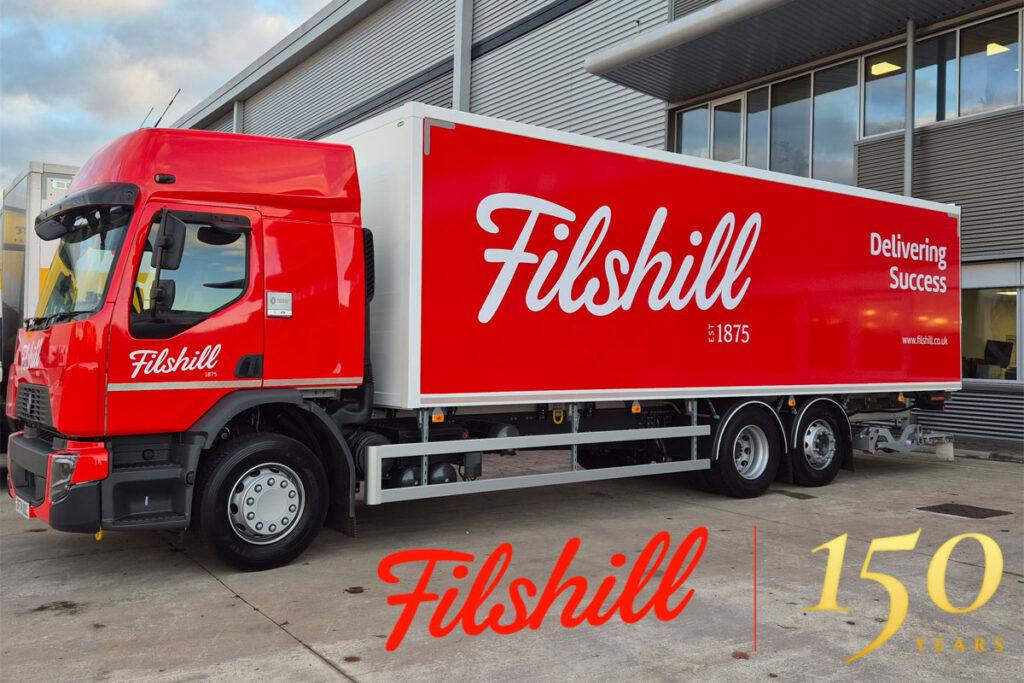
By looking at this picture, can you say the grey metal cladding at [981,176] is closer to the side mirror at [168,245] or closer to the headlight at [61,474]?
the side mirror at [168,245]

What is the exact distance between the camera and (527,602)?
5379 mm

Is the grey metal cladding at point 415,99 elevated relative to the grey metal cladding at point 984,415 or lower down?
elevated

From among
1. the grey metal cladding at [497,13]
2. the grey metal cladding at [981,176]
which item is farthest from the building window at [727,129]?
the grey metal cladding at [497,13]

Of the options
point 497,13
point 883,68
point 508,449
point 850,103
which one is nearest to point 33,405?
point 508,449

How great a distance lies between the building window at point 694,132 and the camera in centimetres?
1752

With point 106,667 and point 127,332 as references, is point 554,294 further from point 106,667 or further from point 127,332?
point 106,667

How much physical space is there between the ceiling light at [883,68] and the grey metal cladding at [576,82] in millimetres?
3997

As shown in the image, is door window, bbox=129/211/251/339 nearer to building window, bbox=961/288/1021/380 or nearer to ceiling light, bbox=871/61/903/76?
building window, bbox=961/288/1021/380

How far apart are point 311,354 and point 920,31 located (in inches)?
491

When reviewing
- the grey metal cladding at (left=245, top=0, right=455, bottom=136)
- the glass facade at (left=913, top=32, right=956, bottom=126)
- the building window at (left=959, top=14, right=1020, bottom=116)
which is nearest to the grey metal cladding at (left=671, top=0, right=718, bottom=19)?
the glass facade at (left=913, top=32, right=956, bottom=126)

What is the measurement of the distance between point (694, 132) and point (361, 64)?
12.9m

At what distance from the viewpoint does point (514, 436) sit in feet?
23.9

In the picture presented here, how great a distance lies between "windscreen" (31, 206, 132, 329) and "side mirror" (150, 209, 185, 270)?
283 millimetres

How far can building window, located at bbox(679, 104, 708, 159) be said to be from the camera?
1752cm
